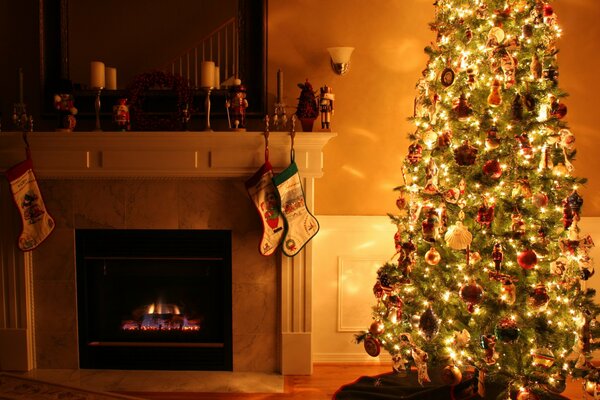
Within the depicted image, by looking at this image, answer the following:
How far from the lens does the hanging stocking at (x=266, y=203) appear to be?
10.6ft

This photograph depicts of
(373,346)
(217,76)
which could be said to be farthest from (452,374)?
(217,76)

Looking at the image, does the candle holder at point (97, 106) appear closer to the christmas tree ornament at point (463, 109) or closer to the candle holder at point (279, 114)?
the candle holder at point (279, 114)

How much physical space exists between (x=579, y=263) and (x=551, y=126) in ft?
2.24

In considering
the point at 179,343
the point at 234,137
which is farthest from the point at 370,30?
the point at 179,343

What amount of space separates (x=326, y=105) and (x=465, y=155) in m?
1.04

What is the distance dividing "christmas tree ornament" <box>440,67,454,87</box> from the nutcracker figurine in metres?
0.81

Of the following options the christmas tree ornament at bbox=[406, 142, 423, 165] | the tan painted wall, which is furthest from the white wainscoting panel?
the christmas tree ornament at bbox=[406, 142, 423, 165]

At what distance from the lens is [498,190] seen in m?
2.64

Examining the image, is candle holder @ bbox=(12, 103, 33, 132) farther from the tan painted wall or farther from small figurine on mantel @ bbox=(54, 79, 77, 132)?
the tan painted wall

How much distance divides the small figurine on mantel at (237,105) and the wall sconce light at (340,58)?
591 mm

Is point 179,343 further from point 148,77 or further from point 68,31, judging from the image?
point 68,31

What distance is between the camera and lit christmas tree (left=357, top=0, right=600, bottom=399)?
2.60 meters

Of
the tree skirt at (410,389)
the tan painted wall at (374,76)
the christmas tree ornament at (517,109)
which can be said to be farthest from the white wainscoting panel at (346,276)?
the christmas tree ornament at (517,109)

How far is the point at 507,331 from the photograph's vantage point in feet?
8.41
